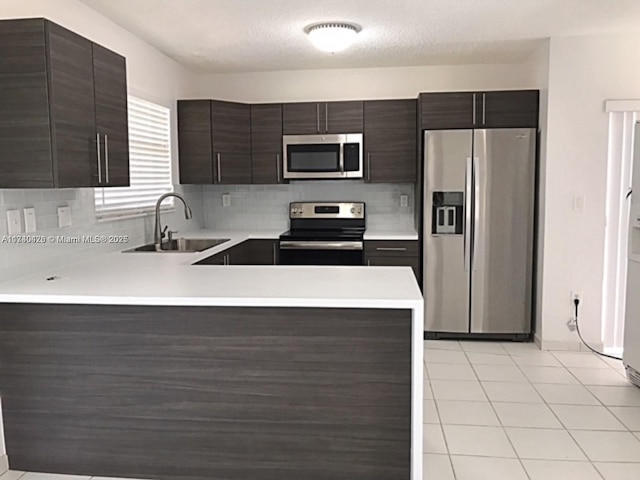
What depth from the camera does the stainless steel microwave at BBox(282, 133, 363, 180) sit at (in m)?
4.77

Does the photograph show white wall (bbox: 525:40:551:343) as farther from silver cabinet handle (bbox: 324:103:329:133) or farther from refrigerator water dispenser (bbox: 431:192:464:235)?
silver cabinet handle (bbox: 324:103:329:133)

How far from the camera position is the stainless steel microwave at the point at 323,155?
15.7 ft

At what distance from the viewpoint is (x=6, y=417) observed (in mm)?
2463

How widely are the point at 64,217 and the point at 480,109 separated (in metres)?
3.17

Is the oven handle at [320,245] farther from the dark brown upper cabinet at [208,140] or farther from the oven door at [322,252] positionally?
the dark brown upper cabinet at [208,140]

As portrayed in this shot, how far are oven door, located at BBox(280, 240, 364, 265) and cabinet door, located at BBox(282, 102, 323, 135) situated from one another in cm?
101

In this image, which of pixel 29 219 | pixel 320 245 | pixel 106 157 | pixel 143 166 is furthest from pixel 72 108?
pixel 320 245

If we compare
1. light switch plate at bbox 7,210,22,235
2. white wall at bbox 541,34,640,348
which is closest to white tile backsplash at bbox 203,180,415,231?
white wall at bbox 541,34,640,348

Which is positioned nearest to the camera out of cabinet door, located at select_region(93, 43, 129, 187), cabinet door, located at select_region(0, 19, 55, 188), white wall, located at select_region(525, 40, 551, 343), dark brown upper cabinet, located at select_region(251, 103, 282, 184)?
cabinet door, located at select_region(0, 19, 55, 188)

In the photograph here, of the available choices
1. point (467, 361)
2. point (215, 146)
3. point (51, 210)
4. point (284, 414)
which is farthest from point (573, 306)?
point (51, 210)

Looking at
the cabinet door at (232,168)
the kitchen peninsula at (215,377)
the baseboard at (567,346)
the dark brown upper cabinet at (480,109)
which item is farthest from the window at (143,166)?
the baseboard at (567,346)

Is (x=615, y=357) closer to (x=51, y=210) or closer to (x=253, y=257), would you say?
(x=253, y=257)

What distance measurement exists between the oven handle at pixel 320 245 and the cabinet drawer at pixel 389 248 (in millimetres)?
81

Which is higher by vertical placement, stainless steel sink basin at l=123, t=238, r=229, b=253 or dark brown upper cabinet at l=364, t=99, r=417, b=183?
dark brown upper cabinet at l=364, t=99, r=417, b=183
